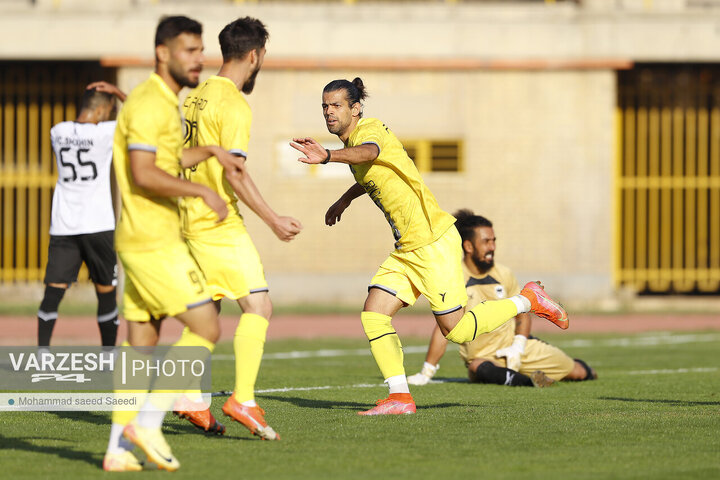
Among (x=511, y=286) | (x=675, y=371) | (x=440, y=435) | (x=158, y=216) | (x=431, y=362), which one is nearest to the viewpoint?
(x=158, y=216)

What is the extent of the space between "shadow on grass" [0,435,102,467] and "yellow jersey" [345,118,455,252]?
106 inches

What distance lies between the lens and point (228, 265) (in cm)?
717

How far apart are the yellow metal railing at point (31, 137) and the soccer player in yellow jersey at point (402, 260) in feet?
48.2

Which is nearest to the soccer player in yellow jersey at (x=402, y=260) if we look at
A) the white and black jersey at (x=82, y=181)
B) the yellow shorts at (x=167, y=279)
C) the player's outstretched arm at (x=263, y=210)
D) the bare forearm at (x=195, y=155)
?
the player's outstretched arm at (x=263, y=210)

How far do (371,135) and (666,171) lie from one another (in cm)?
1530

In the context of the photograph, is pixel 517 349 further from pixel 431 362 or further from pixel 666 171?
pixel 666 171

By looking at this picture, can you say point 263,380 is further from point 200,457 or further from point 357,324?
point 357,324

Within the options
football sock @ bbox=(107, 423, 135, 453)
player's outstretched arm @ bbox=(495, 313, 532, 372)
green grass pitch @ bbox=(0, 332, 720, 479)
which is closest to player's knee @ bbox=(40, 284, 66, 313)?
green grass pitch @ bbox=(0, 332, 720, 479)

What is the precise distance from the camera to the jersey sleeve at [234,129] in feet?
23.6

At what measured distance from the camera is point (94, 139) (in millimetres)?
10555

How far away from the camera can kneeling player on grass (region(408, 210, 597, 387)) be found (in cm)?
1033

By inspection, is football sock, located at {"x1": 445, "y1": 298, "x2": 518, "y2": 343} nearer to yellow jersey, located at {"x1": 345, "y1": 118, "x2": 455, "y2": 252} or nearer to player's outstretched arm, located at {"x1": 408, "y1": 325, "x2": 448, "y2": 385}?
yellow jersey, located at {"x1": 345, "y1": 118, "x2": 455, "y2": 252}

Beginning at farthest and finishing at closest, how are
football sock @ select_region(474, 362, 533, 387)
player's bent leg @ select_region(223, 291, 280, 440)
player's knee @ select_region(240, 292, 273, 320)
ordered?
football sock @ select_region(474, 362, 533, 387), player's knee @ select_region(240, 292, 273, 320), player's bent leg @ select_region(223, 291, 280, 440)

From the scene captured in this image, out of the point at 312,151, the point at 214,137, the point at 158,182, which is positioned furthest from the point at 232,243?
the point at 158,182
